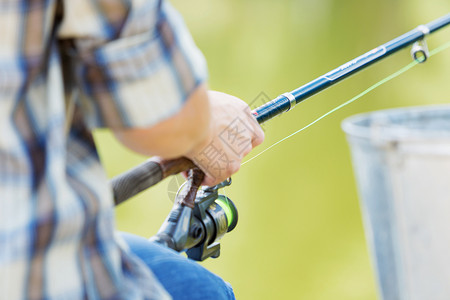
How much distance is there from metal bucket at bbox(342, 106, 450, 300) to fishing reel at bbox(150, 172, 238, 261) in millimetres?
745

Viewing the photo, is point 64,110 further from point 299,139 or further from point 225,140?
point 299,139

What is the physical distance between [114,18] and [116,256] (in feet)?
0.55

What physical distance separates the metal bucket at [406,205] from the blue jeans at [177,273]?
0.89 meters

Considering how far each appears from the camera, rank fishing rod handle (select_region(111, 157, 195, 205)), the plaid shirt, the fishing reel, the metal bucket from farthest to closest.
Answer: the metal bucket, the fishing reel, fishing rod handle (select_region(111, 157, 195, 205)), the plaid shirt

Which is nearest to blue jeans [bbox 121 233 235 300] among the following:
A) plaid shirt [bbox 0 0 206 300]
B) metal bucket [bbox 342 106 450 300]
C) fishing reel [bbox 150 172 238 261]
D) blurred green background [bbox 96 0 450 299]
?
fishing reel [bbox 150 172 238 261]

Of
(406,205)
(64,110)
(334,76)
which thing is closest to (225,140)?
(64,110)

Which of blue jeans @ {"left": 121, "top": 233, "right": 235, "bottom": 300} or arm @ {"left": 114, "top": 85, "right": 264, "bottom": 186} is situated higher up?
arm @ {"left": 114, "top": 85, "right": 264, "bottom": 186}

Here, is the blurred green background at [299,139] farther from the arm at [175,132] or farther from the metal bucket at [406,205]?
the arm at [175,132]

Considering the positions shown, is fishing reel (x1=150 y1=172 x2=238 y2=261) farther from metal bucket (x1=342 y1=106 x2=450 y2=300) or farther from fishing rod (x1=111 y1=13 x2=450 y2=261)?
metal bucket (x1=342 y1=106 x2=450 y2=300)

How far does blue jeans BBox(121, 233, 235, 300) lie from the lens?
1.85 ft

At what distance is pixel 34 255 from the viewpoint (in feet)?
1.16

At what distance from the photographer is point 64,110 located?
0.38 m

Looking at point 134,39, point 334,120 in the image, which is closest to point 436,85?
point 334,120

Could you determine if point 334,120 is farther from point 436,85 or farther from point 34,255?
point 34,255
